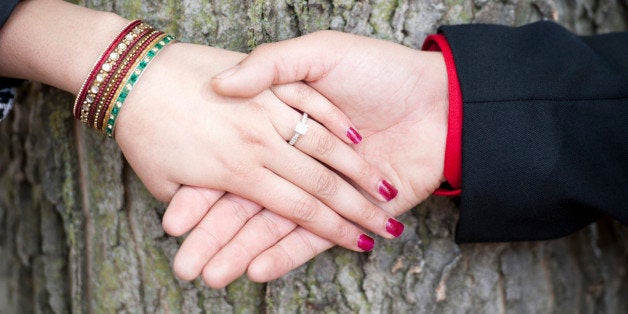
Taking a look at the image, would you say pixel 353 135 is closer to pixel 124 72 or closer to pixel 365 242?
pixel 365 242

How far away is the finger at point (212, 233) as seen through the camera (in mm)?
1329

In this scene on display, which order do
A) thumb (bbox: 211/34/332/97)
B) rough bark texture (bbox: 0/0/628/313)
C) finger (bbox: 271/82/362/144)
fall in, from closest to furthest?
1. thumb (bbox: 211/34/332/97)
2. finger (bbox: 271/82/362/144)
3. rough bark texture (bbox: 0/0/628/313)

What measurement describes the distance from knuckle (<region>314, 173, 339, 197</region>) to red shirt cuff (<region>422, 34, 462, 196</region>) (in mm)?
266

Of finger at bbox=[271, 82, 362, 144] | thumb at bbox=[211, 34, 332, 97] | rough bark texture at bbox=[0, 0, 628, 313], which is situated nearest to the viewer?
thumb at bbox=[211, 34, 332, 97]

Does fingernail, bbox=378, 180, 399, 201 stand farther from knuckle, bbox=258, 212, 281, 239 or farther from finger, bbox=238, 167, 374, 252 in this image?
knuckle, bbox=258, 212, 281, 239

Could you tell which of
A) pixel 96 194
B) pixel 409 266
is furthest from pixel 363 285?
pixel 96 194

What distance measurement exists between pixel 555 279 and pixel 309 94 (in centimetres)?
93

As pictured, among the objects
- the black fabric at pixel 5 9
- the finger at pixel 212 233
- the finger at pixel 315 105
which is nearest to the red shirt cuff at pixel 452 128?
the finger at pixel 315 105

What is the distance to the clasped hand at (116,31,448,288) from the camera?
134 centimetres

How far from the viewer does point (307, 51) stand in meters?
1.31

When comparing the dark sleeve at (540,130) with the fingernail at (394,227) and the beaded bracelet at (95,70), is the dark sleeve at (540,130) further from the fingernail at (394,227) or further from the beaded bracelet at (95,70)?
the beaded bracelet at (95,70)

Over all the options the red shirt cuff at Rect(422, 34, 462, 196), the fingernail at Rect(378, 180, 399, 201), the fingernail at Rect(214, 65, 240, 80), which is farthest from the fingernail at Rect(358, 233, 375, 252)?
the fingernail at Rect(214, 65, 240, 80)

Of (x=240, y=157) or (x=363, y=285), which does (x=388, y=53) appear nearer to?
(x=240, y=157)

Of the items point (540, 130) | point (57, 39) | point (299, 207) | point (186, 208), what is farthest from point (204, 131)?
point (540, 130)
